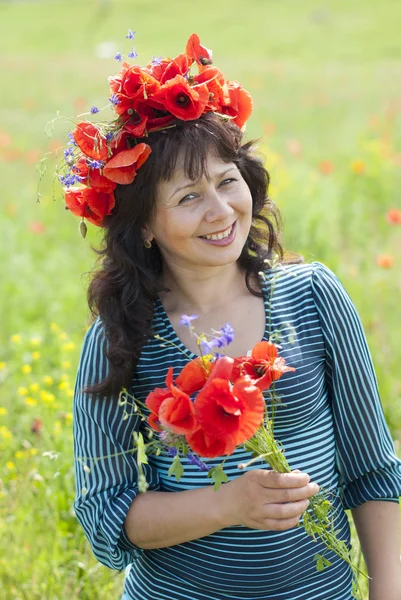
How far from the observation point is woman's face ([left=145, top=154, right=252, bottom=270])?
209cm

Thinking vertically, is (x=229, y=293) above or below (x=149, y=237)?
below

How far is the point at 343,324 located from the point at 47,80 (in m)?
15.4

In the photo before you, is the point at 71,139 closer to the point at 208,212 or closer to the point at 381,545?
the point at 208,212

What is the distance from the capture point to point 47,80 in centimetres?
1672

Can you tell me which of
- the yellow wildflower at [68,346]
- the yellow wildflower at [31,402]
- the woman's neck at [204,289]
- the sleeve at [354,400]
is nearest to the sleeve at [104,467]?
the woman's neck at [204,289]

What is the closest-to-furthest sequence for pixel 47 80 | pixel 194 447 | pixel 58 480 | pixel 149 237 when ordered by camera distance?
pixel 194 447
pixel 149 237
pixel 58 480
pixel 47 80

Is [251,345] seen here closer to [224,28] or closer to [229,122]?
[229,122]

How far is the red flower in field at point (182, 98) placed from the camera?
206cm

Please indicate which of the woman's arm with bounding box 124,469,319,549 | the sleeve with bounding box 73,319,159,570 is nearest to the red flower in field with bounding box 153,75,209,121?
the sleeve with bounding box 73,319,159,570

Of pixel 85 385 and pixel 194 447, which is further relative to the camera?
pixel 85 385

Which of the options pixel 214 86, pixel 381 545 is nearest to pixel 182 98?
pixel 214 86

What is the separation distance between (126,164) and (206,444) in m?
0.77

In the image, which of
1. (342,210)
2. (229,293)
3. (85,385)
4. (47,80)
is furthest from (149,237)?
(47,80)

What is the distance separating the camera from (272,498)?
1.78 m
